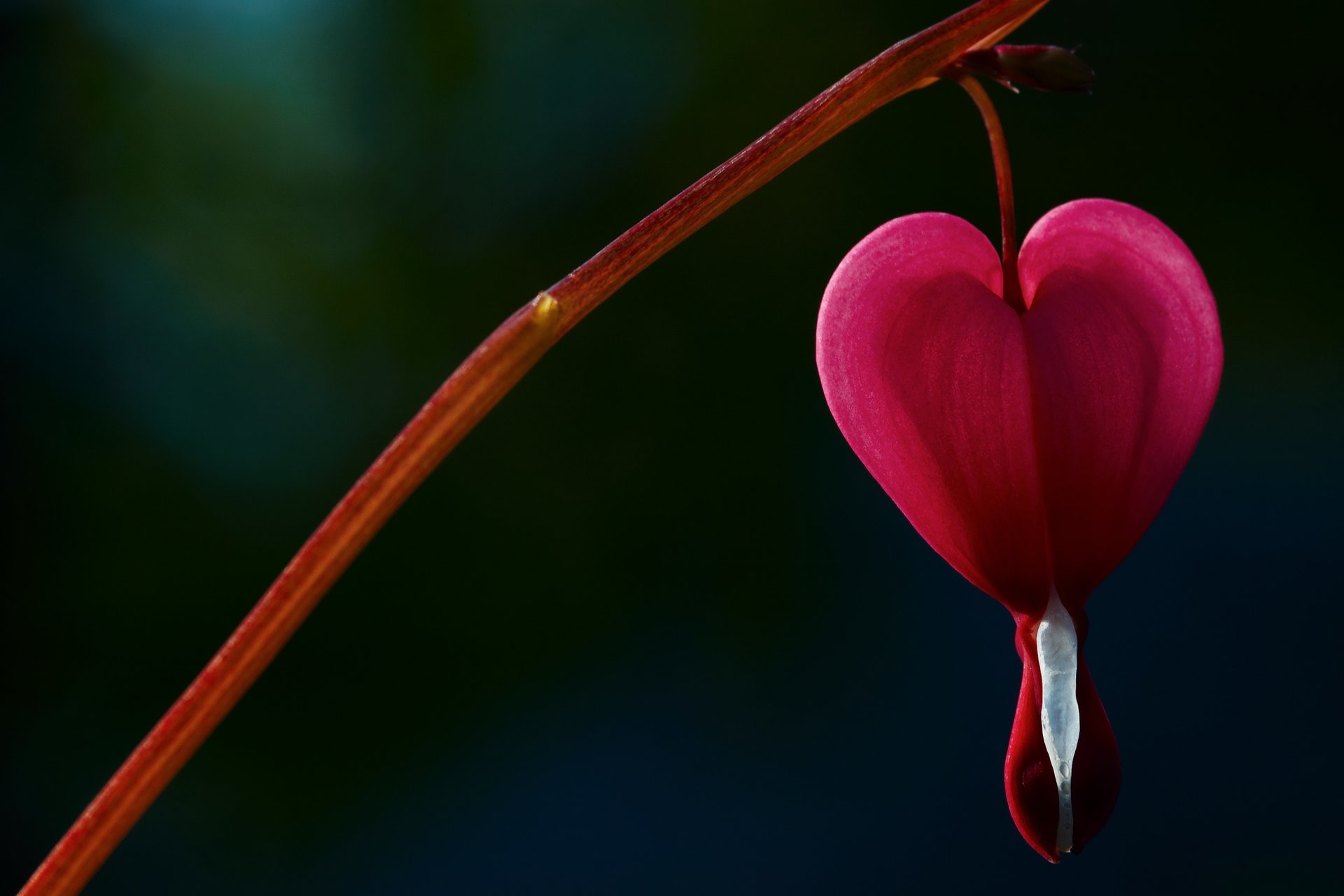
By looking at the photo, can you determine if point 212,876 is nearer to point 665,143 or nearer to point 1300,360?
point 665,143

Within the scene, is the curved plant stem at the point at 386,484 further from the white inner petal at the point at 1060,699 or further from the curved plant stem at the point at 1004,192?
the white inner petal at the point at 1060,699

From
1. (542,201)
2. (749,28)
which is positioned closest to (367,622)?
(542,201)

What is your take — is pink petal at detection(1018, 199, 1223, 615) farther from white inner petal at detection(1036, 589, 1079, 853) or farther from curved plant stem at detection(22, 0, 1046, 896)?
curved plant stem at detection(22, 0, 1046, 896)

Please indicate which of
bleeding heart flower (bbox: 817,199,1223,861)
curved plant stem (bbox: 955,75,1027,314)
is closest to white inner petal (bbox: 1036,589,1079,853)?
bleeding heart flower (bbox: 817,199,1223,861)

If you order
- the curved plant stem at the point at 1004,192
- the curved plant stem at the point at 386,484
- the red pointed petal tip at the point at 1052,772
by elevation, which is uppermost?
the curved plant stem at the point at 386,484

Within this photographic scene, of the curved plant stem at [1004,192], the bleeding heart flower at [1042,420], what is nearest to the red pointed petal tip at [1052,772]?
the bleeding heart flower at [1042,420]

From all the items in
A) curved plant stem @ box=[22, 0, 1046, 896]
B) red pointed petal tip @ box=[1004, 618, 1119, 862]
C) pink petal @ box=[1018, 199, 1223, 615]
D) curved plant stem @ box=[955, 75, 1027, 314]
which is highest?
curved plant stem @ box=[22, 0, 1046, 896]

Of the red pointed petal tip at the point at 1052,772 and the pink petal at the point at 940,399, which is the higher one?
the pink petal at the point at 940,399

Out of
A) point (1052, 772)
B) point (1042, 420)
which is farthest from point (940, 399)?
point (1052, 772)
